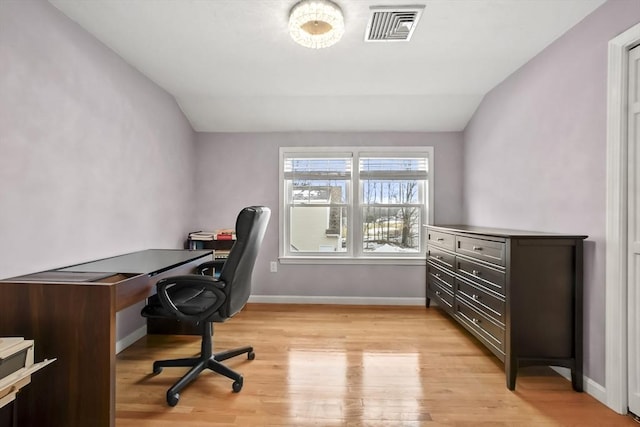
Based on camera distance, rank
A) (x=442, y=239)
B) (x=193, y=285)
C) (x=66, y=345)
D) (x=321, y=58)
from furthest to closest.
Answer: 1. (x=442, y=239)
2. (x=321, y=58)
3. (x=193, y=285)
4. (x=66, y=345)

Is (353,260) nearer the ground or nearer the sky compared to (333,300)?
nearer the sky

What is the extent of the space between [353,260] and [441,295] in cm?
103

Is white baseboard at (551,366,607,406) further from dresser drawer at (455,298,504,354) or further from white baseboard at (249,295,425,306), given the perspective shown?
A: white baseboard at (249,295,425,306)

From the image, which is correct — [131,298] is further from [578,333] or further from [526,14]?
[526,14]

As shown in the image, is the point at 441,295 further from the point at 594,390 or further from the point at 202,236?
the point at 202,236

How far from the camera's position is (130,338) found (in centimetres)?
261

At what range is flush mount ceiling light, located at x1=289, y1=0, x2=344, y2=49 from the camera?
1790 millimetres

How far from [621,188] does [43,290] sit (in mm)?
3036

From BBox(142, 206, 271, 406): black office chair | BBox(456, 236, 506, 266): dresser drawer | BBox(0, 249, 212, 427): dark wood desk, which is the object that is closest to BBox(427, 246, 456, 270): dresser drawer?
BBox(456, 236, 506, 266): dresser drawer

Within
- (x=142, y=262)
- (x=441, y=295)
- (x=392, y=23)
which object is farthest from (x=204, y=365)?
(x=392, y=23)

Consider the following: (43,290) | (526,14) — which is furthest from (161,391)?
(526,14)

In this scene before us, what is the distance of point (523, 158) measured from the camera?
258cm

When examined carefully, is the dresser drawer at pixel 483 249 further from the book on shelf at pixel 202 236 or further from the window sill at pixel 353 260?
the book on shelf at pixel 202 236

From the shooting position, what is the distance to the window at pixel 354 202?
12.2 feet
